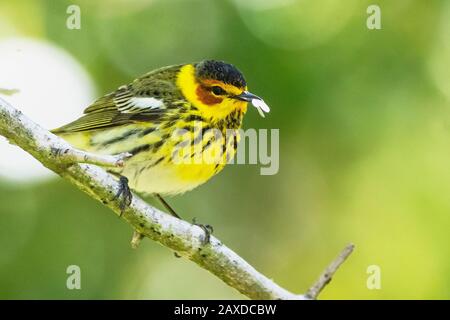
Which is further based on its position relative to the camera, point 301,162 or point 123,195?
point 301,162

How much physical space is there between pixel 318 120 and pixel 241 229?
1312 mm

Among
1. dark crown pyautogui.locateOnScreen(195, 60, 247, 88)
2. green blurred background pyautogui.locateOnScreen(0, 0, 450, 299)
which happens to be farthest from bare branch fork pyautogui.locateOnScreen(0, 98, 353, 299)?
green blurred background pyautogui.locateOnScreen(0, 0, 450, 299)

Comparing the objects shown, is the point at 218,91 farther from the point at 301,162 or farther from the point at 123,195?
the point at 301,162

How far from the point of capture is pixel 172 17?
7566mm

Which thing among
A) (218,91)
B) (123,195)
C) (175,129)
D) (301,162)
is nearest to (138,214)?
(123,195)

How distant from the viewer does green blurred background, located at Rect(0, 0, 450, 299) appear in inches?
245

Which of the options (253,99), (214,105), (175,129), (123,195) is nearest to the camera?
(123,195)

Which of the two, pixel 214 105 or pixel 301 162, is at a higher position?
pixel 214 105

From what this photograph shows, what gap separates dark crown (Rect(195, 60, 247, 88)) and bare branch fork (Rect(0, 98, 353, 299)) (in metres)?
1.15

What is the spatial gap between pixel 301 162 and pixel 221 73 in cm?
238

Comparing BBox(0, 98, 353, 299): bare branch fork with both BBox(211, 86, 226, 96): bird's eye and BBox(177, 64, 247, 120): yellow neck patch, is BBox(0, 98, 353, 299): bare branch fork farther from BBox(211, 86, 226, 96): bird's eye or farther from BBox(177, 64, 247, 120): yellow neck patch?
BBox(211, 86, 226, 96): bird's eye

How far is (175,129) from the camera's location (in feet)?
15.3

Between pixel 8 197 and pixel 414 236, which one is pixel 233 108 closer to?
pixel 414 236
